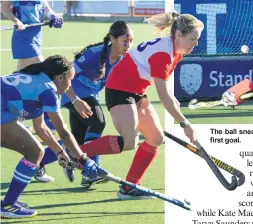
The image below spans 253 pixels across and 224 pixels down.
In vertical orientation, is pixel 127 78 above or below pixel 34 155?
above

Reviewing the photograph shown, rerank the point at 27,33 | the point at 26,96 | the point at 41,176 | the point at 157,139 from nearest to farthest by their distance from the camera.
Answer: the point at 26,96 → the point at 157,139 → the point at 41,176 → the point at 27,33

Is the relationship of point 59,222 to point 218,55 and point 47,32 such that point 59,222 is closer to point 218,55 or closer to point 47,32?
point 218,55

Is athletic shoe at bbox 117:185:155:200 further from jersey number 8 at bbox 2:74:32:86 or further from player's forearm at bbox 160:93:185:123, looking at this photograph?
jersey number 8 at bbox 2:74:32:86

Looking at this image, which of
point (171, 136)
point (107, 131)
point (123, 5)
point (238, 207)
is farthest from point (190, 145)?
point (123, 5)

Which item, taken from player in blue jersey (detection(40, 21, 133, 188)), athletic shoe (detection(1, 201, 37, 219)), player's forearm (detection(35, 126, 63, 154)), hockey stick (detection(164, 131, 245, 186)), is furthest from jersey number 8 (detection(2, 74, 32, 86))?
hockey stick (detection(164, 131, 245, 186))

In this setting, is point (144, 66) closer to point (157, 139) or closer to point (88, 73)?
point (157, 139)

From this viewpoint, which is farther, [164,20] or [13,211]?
[164,20]

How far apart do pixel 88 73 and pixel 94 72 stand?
0.15 feet

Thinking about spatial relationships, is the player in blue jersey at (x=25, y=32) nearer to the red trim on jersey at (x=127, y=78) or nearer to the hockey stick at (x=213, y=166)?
the red trim on jersey at (x=127, y=78)

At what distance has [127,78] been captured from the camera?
529cm

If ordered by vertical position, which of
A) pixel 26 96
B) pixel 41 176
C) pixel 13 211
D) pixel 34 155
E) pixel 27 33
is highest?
pixel 26 96

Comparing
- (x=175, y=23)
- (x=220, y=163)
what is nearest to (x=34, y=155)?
(x=175, y=23)

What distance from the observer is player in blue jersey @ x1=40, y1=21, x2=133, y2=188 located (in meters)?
5.56

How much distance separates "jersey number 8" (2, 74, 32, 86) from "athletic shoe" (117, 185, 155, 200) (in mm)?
1089
